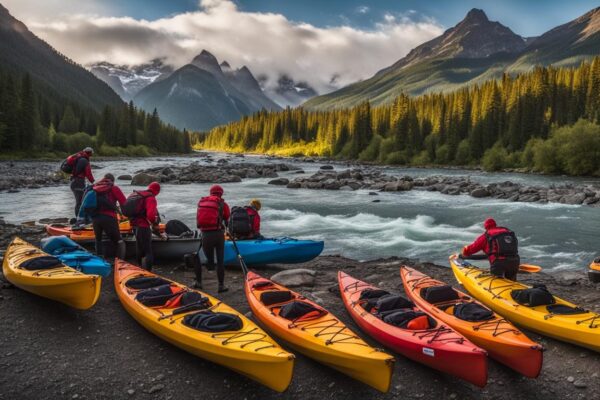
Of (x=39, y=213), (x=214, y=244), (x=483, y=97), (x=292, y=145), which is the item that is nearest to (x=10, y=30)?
(x=292, y=145)

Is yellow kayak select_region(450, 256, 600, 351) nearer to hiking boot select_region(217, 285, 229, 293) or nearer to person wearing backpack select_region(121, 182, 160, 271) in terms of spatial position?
hiking boot select_region(217, 285, 229, 293)

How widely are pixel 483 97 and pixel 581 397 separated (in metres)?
72.5

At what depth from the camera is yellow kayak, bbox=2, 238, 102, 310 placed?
6637mm

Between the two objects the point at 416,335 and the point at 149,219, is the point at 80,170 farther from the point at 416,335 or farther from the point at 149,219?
the point at 416,335

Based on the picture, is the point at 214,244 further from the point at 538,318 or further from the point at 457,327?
the point at 538,318

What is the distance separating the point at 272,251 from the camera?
10906 mm

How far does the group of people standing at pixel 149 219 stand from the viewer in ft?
27.6

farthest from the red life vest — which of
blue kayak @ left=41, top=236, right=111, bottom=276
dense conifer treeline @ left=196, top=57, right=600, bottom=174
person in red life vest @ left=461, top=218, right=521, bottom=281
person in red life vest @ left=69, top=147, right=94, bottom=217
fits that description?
dense conifer treeline @ left=196, top=57, right=600, bottom=174

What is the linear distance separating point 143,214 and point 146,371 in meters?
4.37

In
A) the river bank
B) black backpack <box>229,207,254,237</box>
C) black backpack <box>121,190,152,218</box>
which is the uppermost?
black backpack <box>121,190,152,218</box>

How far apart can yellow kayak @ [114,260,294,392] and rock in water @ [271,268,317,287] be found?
288cm

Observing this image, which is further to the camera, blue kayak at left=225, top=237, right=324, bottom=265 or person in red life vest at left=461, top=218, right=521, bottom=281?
blue kayak at left=225, top=237, right=324, bottom=265

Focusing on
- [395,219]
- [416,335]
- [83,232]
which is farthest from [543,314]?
[395,219]

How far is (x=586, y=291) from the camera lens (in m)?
9.35
